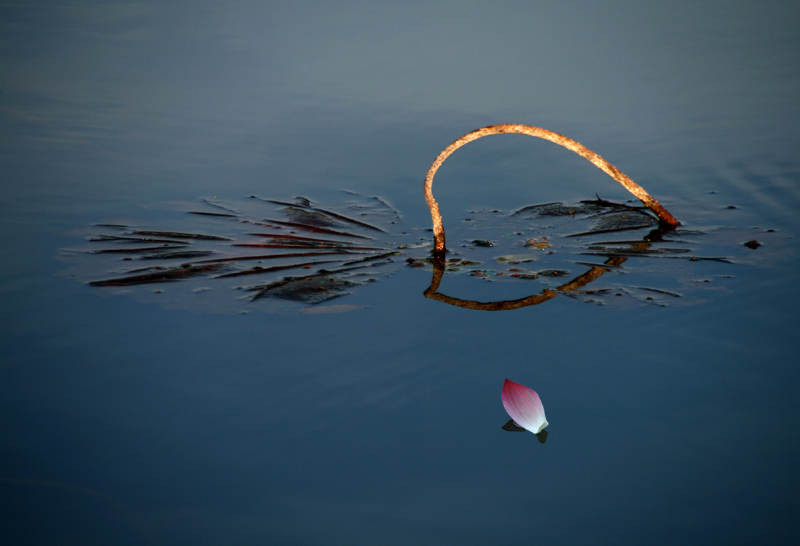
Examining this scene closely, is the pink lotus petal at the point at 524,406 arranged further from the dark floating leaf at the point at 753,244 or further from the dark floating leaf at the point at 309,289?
the dark floating leaf at the point at 753,244

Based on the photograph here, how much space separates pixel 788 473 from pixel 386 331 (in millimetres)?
1412

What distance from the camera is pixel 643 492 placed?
183 centimetres

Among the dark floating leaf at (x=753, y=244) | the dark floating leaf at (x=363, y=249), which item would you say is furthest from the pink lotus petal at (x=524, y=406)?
the dark floating leaf at (x=753, y=244)

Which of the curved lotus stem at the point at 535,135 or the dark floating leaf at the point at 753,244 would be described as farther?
the dark floating leaf at the point at 753,244

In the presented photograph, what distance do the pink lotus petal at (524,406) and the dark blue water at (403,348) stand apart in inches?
2.1

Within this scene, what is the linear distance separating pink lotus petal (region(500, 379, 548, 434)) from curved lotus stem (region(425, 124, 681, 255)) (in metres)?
1.21

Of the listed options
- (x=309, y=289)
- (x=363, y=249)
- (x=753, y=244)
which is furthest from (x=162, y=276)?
(x=753, y=244)

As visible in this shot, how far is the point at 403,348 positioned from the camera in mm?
2498

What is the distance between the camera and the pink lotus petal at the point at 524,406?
2.03m

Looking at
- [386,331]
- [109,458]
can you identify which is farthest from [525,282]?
[109,458]

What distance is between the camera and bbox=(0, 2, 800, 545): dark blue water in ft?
5.90

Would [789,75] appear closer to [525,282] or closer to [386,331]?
[525,282]

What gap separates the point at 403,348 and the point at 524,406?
1.92 feet

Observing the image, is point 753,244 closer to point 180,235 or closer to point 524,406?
point 524,406
